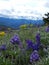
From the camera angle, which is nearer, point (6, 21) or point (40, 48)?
point (40, 48)

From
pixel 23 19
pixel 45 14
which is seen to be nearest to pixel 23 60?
pixel 23 19

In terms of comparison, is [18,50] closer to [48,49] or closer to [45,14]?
[48,49]

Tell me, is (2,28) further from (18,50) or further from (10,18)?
(18,50)

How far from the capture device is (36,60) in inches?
91.3

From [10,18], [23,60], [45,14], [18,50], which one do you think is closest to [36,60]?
[23,60]

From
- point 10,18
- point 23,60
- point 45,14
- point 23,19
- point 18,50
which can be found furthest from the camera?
point 45,14

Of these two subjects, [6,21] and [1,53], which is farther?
[6,21]

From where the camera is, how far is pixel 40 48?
2789 mm

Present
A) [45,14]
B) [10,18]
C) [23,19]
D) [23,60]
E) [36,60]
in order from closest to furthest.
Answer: [36,60] < [23,60] < [23,19] < [10,18] < [45,14]

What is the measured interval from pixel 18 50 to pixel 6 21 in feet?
12.9

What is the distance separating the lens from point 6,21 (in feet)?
21.9

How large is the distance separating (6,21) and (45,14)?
2262 mm

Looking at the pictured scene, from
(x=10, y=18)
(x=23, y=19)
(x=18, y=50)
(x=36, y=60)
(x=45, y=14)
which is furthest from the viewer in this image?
(x=45, y=14)

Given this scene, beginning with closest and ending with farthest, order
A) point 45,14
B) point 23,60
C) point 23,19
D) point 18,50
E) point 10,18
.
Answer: point 23,60, point 18,50, point 23,19, point 10,18, point 45,14
